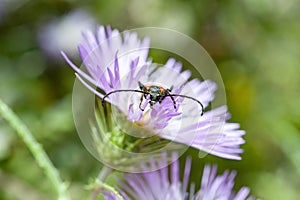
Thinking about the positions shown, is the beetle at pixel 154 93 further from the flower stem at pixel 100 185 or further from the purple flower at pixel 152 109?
the flower stem at pixel 100 185

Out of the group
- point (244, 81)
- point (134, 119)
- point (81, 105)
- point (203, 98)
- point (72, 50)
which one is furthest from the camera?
point (244, 81)

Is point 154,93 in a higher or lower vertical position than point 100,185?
higher

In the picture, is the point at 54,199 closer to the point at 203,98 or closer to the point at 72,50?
the point at 72,50

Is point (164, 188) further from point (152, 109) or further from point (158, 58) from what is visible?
point (158, 58)

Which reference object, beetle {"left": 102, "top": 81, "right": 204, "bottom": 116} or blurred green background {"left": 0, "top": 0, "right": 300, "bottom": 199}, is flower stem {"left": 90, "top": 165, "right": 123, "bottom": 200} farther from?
blurred green background {"left": 0, "top": 0, "right": 300, "bottom": 199}

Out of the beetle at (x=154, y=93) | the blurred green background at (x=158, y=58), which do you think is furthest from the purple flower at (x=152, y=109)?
the blurred green background at (x=158, y=58)

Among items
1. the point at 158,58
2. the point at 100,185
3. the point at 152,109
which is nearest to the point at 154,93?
the point at 152,109

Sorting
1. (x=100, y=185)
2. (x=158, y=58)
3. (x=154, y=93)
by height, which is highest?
(x=158, y=58)

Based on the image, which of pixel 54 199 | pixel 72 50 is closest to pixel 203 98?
pixel 54 199
